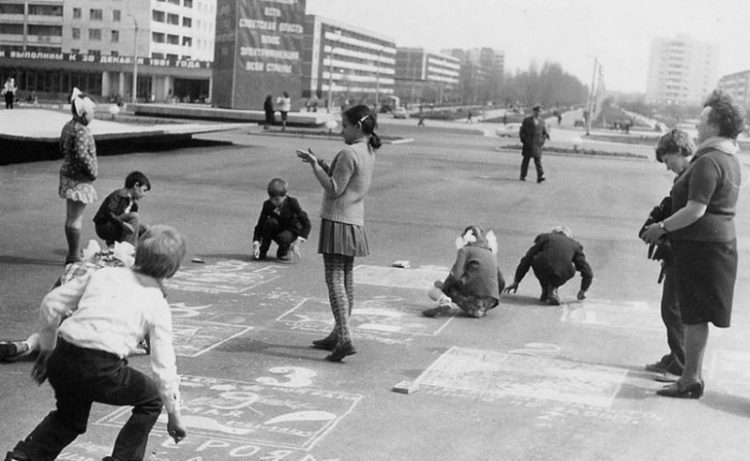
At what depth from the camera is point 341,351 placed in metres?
7.59

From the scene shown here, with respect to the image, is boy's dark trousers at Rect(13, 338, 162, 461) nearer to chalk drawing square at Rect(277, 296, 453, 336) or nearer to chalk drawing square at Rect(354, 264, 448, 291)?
chalk drawing square at Rect(277, 296, 453, 336)

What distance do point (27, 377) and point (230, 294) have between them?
351cm

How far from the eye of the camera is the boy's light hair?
180 inches

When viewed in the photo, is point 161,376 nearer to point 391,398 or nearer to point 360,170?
point 391,398

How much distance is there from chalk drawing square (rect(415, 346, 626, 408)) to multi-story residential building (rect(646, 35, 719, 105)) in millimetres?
101358

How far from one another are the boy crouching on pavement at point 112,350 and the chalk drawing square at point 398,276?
6.50 meters

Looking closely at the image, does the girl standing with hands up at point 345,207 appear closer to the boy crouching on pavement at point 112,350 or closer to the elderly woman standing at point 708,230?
the elderly woman standing at point 708,230

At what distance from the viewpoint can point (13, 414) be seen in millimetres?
5961

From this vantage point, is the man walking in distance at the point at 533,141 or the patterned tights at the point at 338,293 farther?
the man walking in distance at the point at 533,141

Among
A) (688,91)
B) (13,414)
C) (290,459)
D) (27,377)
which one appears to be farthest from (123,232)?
(688,91)

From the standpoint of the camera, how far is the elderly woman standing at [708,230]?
6.80 m

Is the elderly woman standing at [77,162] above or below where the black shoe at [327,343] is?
above

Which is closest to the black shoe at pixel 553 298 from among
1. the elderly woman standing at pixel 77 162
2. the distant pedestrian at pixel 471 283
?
the distant pedestrian at pixel 471 283

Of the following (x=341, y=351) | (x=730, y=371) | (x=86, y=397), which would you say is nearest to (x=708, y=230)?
(x=730, y=371)
